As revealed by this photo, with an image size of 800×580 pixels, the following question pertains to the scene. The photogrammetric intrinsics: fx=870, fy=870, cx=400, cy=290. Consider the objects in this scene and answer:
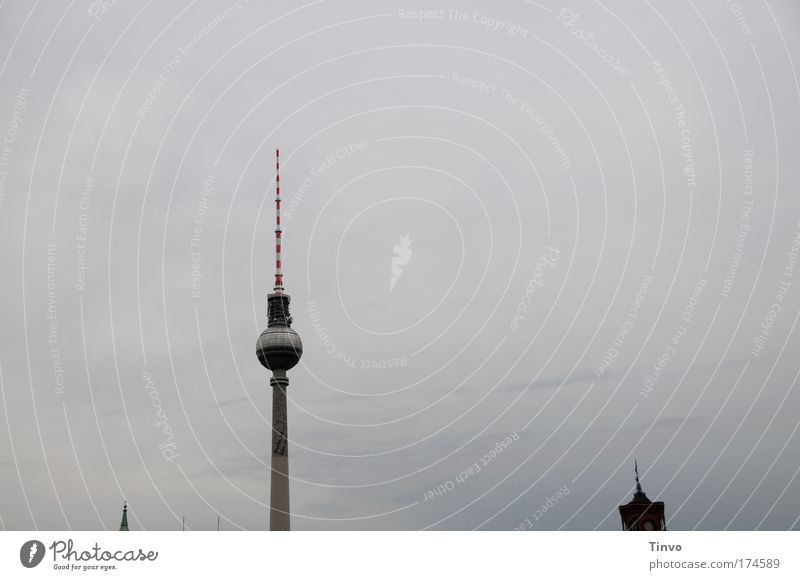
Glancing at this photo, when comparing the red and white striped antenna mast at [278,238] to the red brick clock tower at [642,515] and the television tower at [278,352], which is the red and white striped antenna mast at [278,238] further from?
the red brick clock tower at [642,515]

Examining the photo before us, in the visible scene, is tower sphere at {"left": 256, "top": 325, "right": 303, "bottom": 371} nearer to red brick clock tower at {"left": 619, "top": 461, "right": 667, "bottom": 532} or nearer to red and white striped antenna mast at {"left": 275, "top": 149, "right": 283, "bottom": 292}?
red and white striped antenna mast at {"left": 275, "top": 149, "right": 283, "bottom": 292}

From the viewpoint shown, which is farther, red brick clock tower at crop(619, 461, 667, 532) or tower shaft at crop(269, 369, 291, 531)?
tower shaft at crop(269, 369, 291, 531)

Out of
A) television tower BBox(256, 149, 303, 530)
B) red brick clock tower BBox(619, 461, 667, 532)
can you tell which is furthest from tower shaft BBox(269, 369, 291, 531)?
red brick clock tower BBox(619, 461, 667, 532)

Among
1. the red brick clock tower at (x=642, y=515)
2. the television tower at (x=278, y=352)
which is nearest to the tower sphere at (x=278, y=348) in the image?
the television tower at (x=278, y=352)

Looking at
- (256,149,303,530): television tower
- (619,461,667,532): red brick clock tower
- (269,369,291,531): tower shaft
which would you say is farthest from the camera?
(256,149,303,530): television tower
